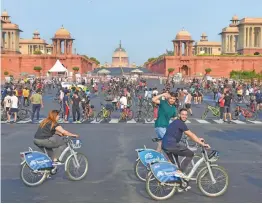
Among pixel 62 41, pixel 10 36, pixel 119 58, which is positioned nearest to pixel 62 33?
pixel 62 41

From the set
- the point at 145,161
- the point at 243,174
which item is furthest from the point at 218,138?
the point at 145,161

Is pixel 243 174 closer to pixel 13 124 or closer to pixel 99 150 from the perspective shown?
pixel 99 150

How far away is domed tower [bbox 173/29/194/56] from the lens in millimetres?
98387

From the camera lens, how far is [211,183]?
28.7 ft

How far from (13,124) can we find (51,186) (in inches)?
521

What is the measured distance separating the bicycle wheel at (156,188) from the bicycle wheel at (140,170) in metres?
1.33

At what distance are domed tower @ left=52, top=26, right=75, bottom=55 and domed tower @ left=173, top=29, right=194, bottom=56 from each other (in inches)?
778

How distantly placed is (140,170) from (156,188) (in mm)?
1598

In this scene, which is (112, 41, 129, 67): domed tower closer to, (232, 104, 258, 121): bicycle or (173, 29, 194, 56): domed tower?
(173, 29, 194, 56): domed tower

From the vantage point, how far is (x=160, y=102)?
35.2 feet

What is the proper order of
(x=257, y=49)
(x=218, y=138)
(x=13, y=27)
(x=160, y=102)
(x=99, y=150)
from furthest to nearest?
(x=13, y=27) → (x=257, y=49) → (x=218, y=138) → (x=99, y=150) → (x=160, y=102)

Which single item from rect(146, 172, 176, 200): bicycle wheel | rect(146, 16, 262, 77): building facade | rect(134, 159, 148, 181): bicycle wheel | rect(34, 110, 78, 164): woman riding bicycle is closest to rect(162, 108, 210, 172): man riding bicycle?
rect(146, 172, 176, 200): bicycle wheel

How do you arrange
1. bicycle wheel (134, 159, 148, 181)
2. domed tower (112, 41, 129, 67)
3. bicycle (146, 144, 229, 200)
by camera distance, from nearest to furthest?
bicycle (146, 144, 229, 200) < bicycle wheel (134, 159, 148, 181) < domed tower (112, 41, 129, 67)

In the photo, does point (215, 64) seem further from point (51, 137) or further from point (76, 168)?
point (51, 137)
